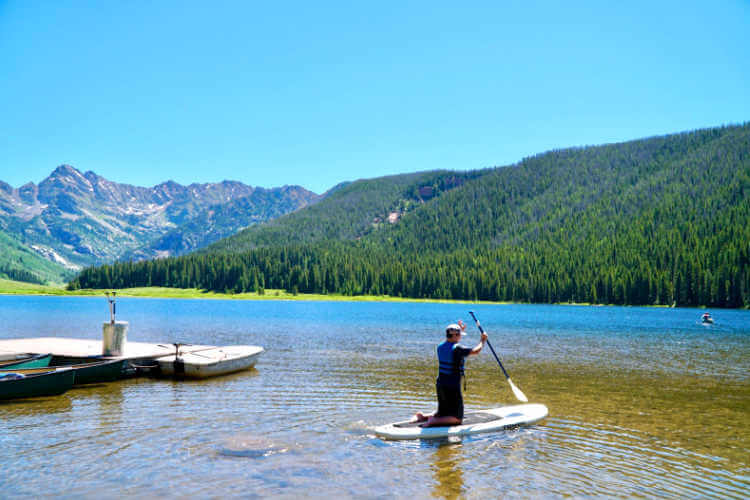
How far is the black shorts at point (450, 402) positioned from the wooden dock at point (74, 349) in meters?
20.5

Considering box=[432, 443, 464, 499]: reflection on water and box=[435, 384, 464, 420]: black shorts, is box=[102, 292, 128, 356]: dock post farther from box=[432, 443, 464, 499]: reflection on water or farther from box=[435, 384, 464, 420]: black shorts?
box=[432, 443, 464, 499]: reflection on water

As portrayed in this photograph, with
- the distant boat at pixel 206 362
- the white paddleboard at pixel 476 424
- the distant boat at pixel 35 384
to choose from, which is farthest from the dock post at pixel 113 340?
the white paddleboard at pixel 476 424

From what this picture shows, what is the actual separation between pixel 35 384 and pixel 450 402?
18.4 m

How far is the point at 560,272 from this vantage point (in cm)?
19775

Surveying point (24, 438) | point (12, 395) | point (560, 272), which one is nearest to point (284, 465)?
point (24, 438)

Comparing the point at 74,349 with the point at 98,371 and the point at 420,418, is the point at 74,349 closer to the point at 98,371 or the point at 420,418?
the point at 98,371

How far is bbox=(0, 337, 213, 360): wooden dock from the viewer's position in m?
32.5

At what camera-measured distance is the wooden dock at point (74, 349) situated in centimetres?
3247

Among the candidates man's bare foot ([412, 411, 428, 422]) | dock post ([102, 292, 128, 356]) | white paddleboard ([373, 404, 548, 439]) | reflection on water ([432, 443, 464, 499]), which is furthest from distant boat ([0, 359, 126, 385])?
reflection on water ([432, 443, 464, 499])

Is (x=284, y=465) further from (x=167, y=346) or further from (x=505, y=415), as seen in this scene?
(x=167, y=346)

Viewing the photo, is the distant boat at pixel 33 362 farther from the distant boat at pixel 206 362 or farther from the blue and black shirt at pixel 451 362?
the blue and black shirt at pixel 451 362

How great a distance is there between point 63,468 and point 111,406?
361 inches

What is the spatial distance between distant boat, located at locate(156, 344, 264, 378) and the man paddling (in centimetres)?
1667

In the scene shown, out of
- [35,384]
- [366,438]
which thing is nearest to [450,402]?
[366,438]
